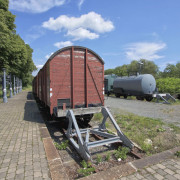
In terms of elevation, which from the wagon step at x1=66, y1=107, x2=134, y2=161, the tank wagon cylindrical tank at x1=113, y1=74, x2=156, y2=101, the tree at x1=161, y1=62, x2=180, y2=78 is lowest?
the wagon step at x1=66, y1=107, x2=134, y2=161

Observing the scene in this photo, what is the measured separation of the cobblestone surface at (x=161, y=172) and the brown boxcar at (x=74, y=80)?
2.87 meters

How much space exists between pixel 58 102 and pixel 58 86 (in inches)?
24.4

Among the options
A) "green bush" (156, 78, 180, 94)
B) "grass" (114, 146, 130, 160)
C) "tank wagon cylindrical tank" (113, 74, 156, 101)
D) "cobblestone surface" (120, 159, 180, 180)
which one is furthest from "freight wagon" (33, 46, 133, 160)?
"green bush" (156, 78, 180, 94)

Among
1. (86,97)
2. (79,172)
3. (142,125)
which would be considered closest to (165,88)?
(142,125)

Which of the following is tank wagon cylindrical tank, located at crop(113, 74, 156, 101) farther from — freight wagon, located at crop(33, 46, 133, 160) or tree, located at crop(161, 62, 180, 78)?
tree, located at crop(161, 62, 180, 78)

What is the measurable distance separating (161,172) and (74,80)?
4091 millimetres

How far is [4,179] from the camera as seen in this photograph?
263 centimetres

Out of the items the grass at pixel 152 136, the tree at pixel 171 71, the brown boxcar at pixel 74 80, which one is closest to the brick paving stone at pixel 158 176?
the grass at pixel 152 136

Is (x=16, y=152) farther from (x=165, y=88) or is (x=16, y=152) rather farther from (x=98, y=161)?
(x=165, y=88)

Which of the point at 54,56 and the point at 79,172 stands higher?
the point at 54,56

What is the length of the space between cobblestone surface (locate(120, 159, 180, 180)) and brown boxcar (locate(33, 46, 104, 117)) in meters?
2.87

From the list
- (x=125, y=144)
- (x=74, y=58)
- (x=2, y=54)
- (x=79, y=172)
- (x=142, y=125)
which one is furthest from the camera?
(x=2, y=54)

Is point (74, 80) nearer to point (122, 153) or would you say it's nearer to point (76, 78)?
point (76, 78)

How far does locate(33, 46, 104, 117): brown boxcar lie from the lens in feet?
17.8
